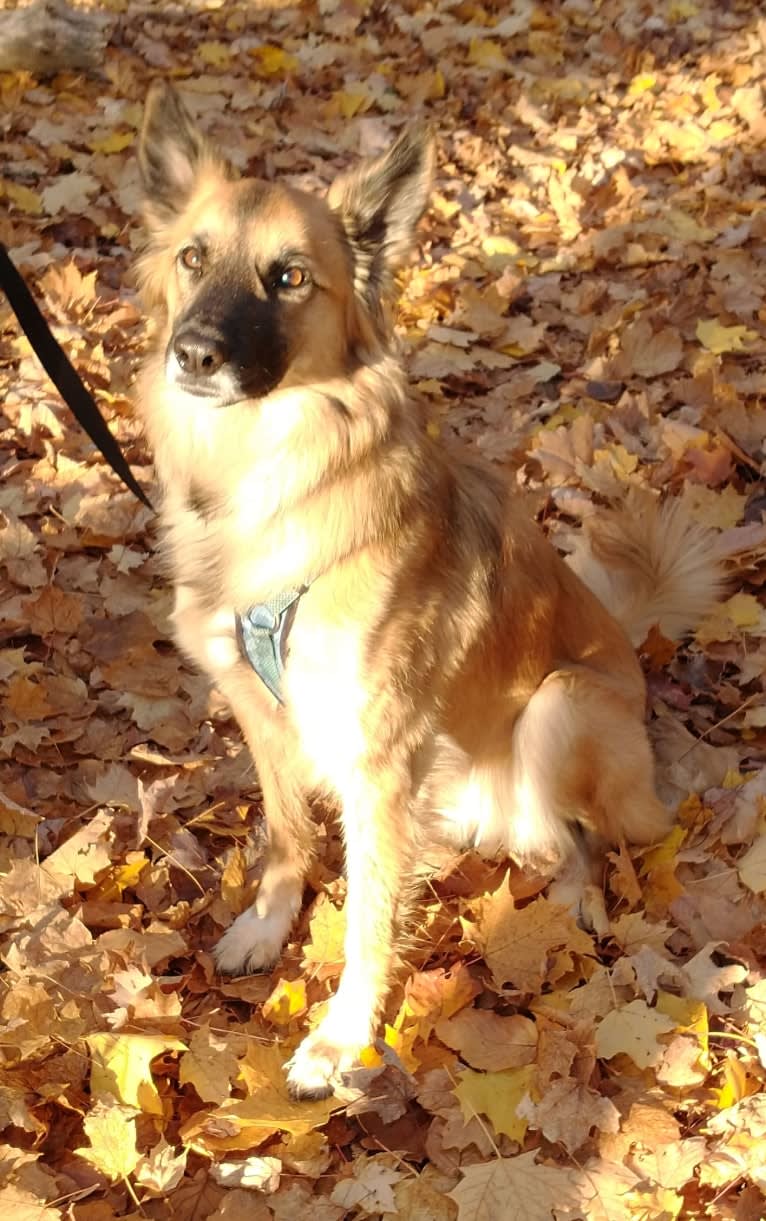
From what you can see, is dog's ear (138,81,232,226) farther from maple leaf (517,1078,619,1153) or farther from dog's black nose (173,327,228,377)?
maple leaf (517,1078,619,1153)

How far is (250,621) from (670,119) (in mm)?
5281

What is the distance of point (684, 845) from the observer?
3.04 meters

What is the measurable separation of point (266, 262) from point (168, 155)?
0.50 meters

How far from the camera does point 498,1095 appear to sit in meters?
2.38

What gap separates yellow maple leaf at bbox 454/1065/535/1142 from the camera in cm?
233

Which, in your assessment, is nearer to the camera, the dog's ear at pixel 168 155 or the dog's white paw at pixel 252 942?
the dog's ear at pixel 168 155

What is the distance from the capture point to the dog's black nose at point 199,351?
228 centimetres

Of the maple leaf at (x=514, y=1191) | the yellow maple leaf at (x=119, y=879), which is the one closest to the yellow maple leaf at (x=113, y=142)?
the yellow maple leaf at (x=119, y=879)

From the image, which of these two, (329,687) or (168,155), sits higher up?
(168,155)

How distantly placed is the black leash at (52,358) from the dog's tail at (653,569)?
5.11 ft

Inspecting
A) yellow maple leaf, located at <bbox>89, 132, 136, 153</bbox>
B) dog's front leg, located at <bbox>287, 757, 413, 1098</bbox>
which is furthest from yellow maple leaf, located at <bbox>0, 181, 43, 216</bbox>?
dog's front leg, located at <bbox>287, 757, 413, 1098</bbox>

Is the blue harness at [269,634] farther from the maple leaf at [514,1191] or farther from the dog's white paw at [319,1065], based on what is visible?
the maple leaf at [514,1191]

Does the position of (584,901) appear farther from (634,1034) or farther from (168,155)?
(168,155)

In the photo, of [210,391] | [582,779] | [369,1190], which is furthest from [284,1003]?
[210,391]
